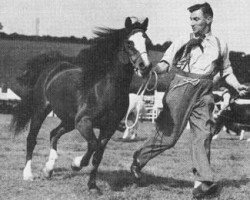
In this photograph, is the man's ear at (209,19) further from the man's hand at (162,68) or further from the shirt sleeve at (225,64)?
the man's hand at (162,68)

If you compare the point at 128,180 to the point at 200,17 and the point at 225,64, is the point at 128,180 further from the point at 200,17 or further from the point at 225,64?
the point at 200,17

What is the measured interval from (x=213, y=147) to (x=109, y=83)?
346 inches

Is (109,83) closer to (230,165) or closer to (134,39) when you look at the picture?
(134,39)

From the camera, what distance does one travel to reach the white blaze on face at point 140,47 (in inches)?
263

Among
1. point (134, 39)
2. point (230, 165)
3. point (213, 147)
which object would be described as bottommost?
point (213, 147)

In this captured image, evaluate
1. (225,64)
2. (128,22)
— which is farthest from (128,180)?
(128,22)

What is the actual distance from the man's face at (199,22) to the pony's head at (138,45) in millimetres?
630

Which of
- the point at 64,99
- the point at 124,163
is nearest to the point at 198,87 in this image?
the point at 64,99

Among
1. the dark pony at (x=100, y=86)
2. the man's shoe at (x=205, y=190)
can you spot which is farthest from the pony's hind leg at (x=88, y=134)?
the man's shoe at (x=205, y=190)

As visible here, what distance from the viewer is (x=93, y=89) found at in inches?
290

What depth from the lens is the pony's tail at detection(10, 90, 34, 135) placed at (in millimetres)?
9609

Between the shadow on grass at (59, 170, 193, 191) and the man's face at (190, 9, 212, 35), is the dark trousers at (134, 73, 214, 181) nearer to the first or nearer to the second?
the man's face at (190, 9, 212, 35)

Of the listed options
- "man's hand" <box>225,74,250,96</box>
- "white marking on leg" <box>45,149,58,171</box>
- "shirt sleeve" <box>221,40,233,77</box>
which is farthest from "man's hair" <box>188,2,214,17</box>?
"white marking on leg" <box>45,149,58,171</box>

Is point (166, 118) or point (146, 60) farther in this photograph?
point (166, 118)
